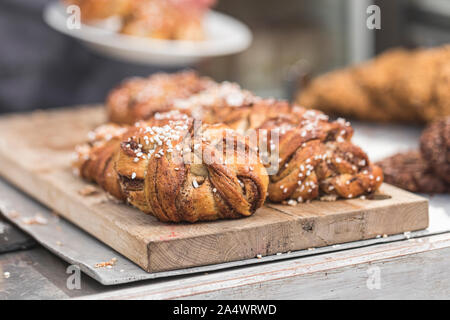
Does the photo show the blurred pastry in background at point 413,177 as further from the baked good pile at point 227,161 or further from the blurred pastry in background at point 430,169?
the baked good pile at point 227,161

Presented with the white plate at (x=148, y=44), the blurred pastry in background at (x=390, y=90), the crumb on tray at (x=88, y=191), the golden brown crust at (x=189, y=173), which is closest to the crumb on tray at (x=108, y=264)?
the golden brown crust at (x=189, y=173)

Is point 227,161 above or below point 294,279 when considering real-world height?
above

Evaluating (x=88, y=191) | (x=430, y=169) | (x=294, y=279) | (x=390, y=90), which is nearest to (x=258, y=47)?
(x=390, y=90)

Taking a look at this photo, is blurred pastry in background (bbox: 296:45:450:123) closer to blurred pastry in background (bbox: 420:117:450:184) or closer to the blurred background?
the blurred background

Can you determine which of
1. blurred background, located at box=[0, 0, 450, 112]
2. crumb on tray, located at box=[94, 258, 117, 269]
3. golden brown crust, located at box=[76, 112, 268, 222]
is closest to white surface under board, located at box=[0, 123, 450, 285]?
crumb on tray, located at box=[94, 258, 117, 269]

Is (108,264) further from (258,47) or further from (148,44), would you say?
(258,47)
